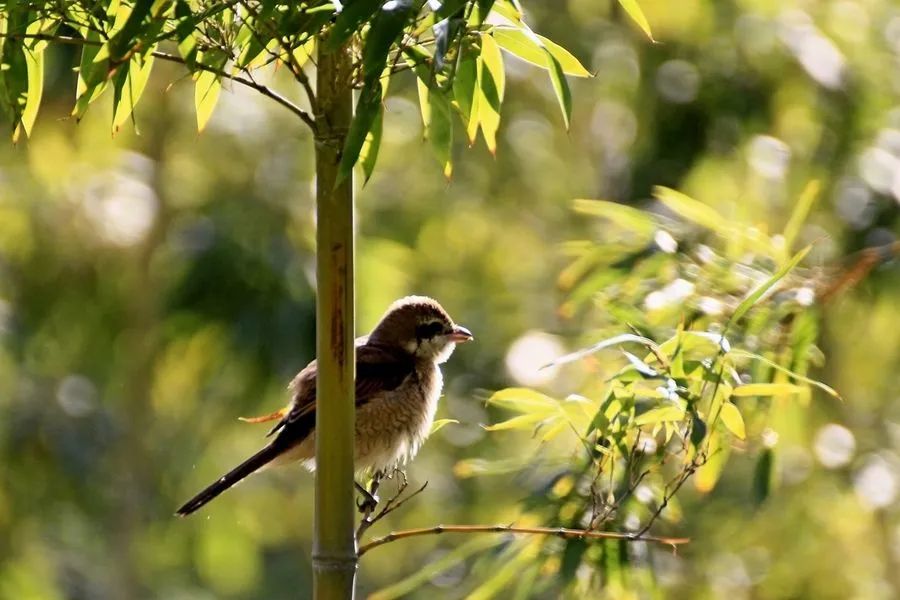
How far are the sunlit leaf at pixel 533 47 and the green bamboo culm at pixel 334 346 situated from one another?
0.26 metres

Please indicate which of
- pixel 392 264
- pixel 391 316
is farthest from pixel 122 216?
pixel 391 316

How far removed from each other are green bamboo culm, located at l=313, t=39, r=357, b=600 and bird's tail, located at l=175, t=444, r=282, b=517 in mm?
934

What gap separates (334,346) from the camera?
7.30 feet

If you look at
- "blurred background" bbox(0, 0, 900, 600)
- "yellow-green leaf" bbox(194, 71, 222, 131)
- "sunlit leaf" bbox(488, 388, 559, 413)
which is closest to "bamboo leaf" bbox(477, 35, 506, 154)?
"yellow-green leaf" bbox(194, 71, 222, 131)

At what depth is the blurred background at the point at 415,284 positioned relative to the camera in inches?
320

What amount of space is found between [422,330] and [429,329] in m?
0.02

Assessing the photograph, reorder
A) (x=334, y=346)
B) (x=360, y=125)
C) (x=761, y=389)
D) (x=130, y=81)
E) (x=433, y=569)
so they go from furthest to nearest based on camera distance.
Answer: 1. (x=433, y=569)
2. (x=761, y=389)
3. (x=130, y=81)
4. (x=334, y=346)
5. (x=360, y=125)

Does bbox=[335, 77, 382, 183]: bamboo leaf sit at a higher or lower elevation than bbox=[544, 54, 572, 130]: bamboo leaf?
higher

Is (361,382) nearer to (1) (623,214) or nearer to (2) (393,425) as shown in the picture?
(2) (393,425)

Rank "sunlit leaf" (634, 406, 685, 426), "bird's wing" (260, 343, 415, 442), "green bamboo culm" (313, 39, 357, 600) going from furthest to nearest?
"bird's wing" (260, 343, 415, 442) < "sunlit leaf" (634, 406, 685, 426) < "green bamboo culm" (313, 39, 357, 600)

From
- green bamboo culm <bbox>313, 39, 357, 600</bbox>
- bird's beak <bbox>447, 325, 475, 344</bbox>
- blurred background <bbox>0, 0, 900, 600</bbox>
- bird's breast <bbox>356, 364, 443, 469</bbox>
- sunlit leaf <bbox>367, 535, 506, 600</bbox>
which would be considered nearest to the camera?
green bamboo culm <bbox>313, 39, 357, 600</bbox>

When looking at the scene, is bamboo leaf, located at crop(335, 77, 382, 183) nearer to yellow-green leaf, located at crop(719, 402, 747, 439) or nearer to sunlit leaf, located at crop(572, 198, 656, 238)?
yellow-green leaf, located at crop(719, 402, 747, 439)

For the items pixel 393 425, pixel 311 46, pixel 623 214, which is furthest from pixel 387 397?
pixel 311 46

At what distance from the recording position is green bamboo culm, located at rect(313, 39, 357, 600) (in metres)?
2.24
